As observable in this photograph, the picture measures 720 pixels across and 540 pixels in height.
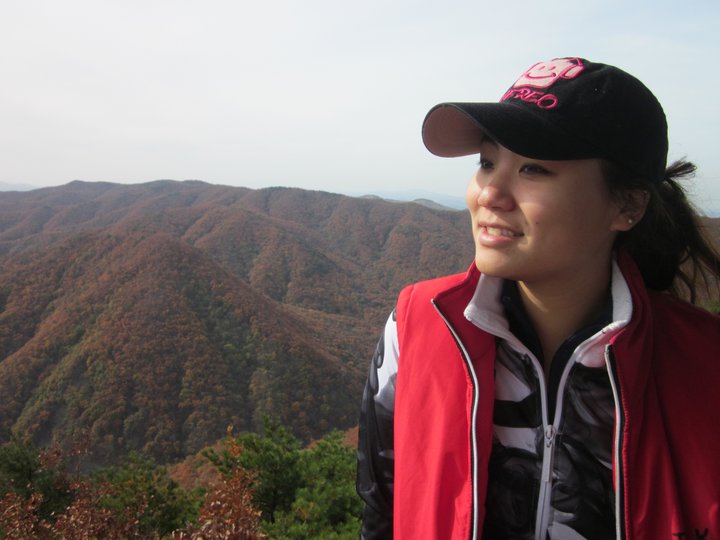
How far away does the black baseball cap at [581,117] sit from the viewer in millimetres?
1006

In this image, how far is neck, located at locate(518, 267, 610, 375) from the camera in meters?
1.23

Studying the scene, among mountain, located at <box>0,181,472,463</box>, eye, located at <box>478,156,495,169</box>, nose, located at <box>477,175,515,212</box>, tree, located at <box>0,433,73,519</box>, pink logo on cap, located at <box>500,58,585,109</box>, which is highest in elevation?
pink logo on cap, located at <box>500,58,585,109</box>

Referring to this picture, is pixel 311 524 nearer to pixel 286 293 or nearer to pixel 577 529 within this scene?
pixel 577 529

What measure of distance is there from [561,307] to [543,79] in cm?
56

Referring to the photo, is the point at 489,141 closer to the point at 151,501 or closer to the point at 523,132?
the point at 523,132

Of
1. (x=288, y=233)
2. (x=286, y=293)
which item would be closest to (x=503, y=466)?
(x=286, y=293)

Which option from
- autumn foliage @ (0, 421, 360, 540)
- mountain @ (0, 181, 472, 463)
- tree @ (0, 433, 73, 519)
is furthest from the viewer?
mountain @ (0, 181, 472, 463)

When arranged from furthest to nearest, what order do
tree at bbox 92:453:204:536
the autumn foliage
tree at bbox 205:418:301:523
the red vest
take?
1. tree at bbox 92:453:204:536
2. tree at bbox 205:418:301:523
3. the autumn foliage
4. the red vest

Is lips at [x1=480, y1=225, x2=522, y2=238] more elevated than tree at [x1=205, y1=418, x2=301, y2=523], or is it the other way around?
lips at [x1=480, y1=225, x2=522, y2=238]

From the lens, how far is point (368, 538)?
1.42 m

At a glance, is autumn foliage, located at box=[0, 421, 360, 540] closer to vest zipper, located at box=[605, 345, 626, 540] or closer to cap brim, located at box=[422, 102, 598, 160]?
vest zipper, located at box=[605, 345, 626, 540]

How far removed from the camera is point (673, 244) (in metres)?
1.32

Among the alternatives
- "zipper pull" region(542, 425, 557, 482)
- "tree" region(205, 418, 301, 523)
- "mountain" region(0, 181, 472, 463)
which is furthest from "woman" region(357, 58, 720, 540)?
"mountain" region(0, 181, 472, 463)

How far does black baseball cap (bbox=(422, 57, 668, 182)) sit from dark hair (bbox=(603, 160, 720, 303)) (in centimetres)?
19
